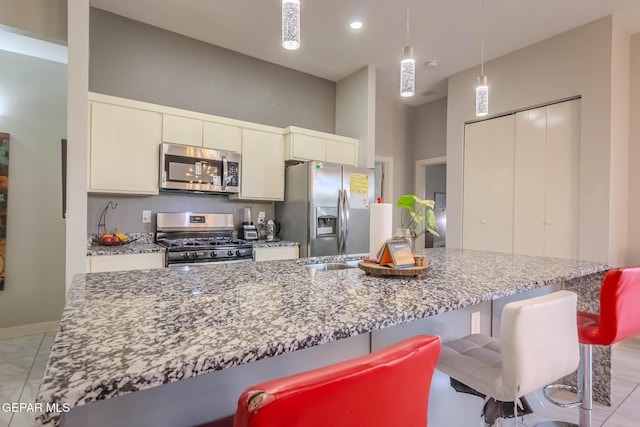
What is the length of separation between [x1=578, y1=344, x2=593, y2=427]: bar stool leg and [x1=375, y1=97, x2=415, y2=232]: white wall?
3.59 metres

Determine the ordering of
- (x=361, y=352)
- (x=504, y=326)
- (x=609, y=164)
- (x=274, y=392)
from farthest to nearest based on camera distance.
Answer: (x=609, y=164)
(x=361, y=352)
(x=504, y=326)
(x=274, y=392)

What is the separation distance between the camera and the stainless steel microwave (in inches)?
121

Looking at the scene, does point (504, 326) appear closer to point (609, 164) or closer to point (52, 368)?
point (52, 368)

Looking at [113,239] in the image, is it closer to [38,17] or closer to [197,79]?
[38,17]

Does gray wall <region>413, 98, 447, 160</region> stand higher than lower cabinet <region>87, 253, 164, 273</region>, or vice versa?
gray wall <region>413, 98, 447, 160</region>

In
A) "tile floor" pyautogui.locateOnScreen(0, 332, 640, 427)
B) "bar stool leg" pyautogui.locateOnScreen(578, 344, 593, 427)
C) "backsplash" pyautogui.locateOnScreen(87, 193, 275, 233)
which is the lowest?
"tile floor" pyautogui.locateOnScreen(0, 332, 640, 427)

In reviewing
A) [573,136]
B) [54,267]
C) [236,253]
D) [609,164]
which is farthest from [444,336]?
[54,267]

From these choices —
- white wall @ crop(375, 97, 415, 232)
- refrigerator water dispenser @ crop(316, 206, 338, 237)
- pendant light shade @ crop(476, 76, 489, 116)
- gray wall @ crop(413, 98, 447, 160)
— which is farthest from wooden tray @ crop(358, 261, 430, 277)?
gray wall @ crop(413, 98, 447, 160)

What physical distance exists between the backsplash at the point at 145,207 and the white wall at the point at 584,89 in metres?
3.30

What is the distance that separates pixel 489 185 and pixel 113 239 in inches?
159

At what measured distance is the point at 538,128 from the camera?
352 cm

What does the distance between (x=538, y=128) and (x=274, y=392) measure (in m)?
4.05

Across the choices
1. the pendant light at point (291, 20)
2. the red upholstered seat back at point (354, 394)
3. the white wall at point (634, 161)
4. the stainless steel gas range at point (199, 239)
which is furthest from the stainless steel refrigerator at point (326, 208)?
the red upholstered seat back at point (354, 394)

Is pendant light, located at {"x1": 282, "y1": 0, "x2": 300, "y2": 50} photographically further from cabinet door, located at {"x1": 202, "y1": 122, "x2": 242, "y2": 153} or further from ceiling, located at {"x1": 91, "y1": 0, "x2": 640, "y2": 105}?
cabinet door, located at {"x1": 202, "y1": 122, "x2": 242, "y2": 153}
